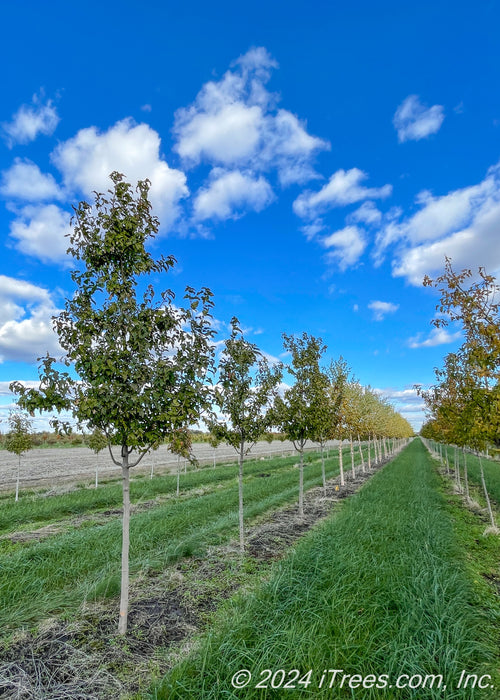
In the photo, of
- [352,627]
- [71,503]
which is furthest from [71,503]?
[352,627]

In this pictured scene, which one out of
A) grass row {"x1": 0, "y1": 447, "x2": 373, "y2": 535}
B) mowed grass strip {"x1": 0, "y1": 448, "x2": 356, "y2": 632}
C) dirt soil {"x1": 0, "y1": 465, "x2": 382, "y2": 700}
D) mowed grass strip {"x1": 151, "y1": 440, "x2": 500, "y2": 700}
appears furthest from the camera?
grass row {"x1": 0, "y1": 447, "x2": 373, "y2": 535}

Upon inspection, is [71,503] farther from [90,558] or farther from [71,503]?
[90,558]

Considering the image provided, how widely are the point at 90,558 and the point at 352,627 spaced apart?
546 cm

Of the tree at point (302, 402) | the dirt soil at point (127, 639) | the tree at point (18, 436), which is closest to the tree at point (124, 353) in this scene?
the dirt soil at point (127, 639)

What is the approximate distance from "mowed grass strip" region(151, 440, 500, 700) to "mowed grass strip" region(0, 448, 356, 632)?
2.60 m

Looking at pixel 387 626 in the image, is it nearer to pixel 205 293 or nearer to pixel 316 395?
pixel 205 293

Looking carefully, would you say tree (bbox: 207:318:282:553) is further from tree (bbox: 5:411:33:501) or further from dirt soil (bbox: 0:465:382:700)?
tree (bbox: 5:411:33:501)

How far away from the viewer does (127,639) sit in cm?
457

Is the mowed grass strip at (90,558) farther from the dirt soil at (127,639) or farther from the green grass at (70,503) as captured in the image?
the green grass at (70,503)

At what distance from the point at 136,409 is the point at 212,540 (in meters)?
5.68

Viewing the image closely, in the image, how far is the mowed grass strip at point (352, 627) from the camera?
332 centimetres

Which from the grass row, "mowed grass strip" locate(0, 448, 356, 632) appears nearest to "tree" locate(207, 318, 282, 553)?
"mowed grass strip" locate(0, 448, 356, 632)

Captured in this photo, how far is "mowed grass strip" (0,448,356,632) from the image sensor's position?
5.39 metres

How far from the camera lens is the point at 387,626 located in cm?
407
